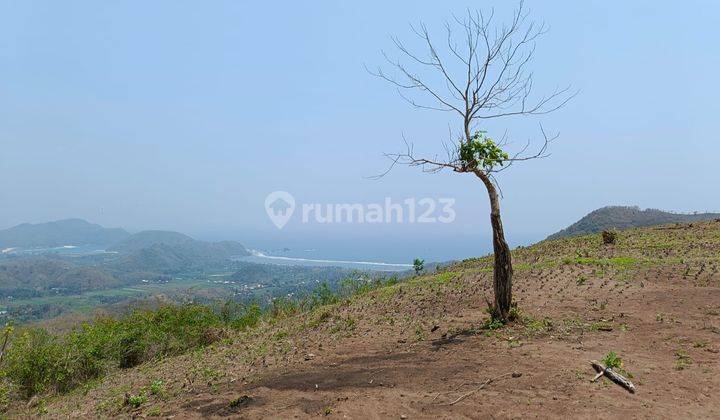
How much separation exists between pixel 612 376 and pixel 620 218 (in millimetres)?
45820

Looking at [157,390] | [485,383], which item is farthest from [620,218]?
[157,390]

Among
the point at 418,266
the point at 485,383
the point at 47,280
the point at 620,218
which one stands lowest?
the point at 47,280

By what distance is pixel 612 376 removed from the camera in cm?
548

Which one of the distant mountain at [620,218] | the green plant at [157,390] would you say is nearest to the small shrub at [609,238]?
the green plant at [157,390]

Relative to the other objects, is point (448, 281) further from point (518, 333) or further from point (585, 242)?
point (585, 242)

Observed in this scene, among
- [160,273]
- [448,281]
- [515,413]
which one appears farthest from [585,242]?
[160,273]

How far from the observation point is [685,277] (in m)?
10.7

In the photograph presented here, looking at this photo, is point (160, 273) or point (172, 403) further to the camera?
point (160, 273)

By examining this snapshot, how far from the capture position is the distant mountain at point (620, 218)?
41.0 meters

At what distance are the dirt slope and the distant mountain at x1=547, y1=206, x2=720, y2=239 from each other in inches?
1228

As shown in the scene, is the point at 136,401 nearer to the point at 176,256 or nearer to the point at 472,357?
the point at 472,357

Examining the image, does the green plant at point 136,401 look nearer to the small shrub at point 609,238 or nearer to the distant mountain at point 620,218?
the small shrub at point 609,238

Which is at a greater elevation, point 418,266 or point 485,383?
point 418,266

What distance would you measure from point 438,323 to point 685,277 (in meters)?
6.26
